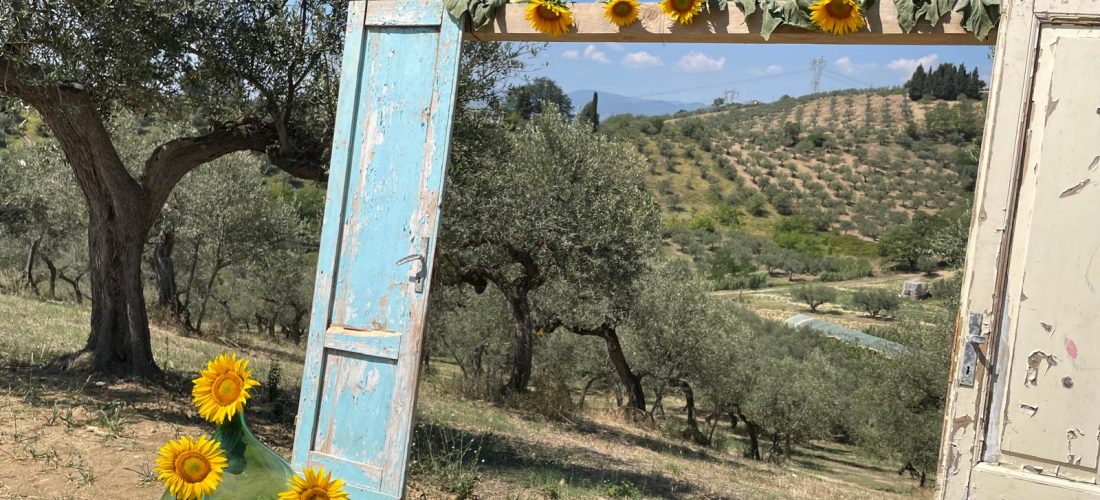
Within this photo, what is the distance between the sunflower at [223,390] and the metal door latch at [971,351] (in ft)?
9.92

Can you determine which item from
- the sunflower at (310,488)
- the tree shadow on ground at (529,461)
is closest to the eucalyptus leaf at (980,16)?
the sunflower at (310,488)

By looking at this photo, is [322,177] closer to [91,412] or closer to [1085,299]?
[91,412]

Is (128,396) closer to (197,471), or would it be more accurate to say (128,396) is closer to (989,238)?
(197,471)

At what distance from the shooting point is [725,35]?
14.6ft

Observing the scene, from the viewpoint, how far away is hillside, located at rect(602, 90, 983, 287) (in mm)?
56781

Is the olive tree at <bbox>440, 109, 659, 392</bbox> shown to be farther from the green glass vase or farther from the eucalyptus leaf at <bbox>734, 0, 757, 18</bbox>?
the green glass vase

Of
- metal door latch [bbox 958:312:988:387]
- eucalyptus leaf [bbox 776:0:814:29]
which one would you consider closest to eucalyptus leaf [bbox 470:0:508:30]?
eucalyptus leaf [bbox 776:0:814:29]

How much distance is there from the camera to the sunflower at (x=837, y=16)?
162 inches

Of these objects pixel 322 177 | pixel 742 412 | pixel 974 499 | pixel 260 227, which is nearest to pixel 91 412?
pixel 322 177

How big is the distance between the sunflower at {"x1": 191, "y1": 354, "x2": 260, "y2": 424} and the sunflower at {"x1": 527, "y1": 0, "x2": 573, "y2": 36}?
2.72 meters

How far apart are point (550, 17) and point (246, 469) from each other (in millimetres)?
3135

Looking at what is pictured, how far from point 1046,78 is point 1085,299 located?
3.25ft

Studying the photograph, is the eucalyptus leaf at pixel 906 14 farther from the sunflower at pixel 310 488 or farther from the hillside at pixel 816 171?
the hillside at pixel 816 171

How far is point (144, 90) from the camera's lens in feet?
25.0
